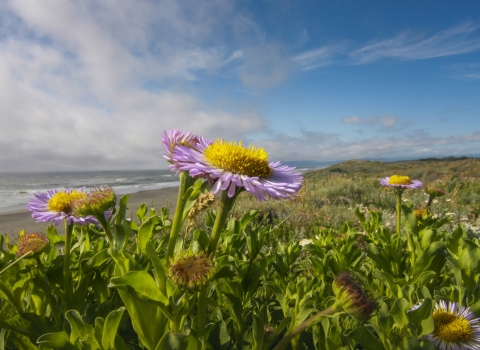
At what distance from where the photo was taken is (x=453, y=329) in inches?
55.3

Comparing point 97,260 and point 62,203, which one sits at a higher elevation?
point 62,203

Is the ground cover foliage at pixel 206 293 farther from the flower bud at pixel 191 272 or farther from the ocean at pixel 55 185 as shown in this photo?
the ocean at pixel 55 185

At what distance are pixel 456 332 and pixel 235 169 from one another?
116cm

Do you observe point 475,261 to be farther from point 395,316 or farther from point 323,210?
point 323,210

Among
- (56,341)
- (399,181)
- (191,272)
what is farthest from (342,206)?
(56,341)

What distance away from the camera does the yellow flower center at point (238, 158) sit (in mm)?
1394

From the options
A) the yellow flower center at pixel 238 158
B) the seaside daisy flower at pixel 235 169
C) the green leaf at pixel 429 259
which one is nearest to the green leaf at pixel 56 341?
the seaside daisy flower at pixel 235 169

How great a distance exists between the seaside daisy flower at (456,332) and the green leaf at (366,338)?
326mm

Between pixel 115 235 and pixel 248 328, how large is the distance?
975mm

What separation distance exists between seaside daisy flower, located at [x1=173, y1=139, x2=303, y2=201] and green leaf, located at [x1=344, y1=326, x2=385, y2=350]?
0.55 meters

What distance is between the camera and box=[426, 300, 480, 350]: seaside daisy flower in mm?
1406

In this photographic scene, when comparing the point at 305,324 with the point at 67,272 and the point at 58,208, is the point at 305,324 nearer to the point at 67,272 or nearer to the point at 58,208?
the point at 67,272

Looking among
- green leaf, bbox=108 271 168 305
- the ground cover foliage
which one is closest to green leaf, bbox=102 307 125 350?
the ground cover foliage

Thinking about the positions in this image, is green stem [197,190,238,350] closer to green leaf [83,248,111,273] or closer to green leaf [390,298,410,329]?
green leaf [83,248,111,273]
